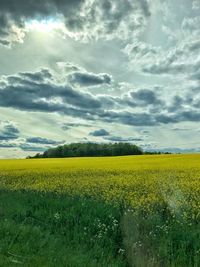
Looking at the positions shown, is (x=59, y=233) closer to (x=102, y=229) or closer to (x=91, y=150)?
(x=102, y=229)

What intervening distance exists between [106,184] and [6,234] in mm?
8989

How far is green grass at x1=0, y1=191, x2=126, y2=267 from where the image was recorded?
7922mm

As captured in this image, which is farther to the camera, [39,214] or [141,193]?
[141,193]

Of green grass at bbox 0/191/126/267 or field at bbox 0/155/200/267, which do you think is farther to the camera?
field at bbox 0/155/200/267

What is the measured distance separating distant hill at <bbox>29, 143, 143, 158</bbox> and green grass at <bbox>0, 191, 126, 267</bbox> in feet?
287

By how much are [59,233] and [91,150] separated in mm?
92502

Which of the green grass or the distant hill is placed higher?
the distant hill

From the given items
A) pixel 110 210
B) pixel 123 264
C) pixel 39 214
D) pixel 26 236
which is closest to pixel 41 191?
pixel 39 214

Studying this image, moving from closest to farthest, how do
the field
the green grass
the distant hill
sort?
1. the green grass
2. the field
3. the distant hill

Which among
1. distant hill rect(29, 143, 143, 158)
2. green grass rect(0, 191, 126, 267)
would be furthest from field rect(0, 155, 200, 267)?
distant hill rect(29, 143, 143, 158)

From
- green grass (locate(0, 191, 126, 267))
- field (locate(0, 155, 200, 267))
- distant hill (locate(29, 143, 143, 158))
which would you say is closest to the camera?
green grass (locate(0, 191, 126, 267))

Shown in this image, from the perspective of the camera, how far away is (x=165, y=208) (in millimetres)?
12234

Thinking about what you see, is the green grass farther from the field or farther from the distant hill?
the distant hill

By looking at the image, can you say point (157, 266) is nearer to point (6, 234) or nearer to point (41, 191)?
point (6, 234)
